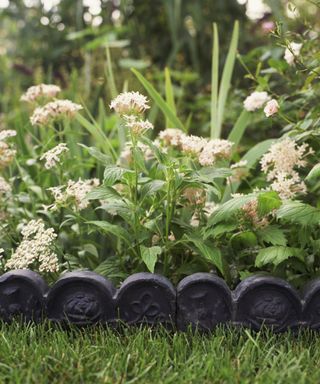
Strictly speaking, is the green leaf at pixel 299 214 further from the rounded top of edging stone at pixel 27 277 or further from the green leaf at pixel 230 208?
the rounded top of edging stone at pixel 27 277

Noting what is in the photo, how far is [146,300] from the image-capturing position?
5.53 feet

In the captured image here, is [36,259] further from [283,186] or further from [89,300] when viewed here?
[283,186]

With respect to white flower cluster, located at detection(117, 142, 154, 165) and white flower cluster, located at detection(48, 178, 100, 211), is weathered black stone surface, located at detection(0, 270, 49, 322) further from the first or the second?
white flower cluster, located at detection(117, 142, 154, 165)

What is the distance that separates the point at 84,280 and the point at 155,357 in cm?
33

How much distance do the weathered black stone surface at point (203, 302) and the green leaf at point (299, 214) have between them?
0.76ft

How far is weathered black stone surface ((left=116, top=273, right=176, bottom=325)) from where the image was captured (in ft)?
5.48

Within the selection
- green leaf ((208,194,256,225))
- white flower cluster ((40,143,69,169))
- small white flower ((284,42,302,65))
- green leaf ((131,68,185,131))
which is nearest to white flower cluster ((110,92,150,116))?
white flower cluster ((40,143,69,169))

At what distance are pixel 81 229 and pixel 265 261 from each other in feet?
2.04

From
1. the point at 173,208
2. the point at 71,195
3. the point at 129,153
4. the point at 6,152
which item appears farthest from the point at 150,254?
the point at 6,152

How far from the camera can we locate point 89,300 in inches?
66.8

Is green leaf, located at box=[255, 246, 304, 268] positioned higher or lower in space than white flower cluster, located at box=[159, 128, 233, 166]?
lower

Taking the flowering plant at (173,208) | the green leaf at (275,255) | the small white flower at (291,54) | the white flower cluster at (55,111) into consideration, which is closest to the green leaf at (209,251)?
the flowering plant at (173,208)

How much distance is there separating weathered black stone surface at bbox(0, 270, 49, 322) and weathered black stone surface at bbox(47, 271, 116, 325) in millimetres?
32

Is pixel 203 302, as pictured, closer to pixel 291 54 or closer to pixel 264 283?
pixel 264 283
